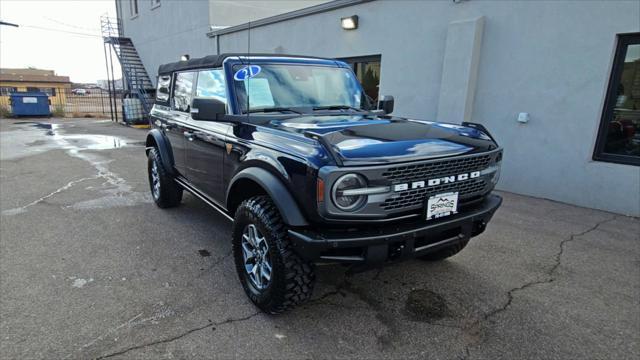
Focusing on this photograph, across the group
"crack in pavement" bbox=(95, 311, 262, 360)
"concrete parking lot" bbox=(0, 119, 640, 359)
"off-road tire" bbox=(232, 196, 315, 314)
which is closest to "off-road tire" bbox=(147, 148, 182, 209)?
"concrete parking lot" bbox=(0, 119, 640, 359)

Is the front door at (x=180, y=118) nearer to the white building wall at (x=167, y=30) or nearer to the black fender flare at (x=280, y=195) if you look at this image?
the black fender flare at (x=280, y=195)

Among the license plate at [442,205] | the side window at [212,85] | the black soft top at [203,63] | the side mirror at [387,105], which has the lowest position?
the license plate at [442,205]

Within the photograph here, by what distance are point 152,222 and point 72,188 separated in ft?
7.92

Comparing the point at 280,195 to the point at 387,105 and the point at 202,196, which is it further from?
the point at 387,105

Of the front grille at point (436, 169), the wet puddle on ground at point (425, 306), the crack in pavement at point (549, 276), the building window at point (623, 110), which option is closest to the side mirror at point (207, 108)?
the front grille at point (436, 169)

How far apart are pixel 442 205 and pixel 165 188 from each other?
11.6 feet

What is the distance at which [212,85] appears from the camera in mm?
3559

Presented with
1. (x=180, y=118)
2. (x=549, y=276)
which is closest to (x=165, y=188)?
(x=180, y=118)

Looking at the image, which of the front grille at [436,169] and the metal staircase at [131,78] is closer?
the front grille at [436,169]

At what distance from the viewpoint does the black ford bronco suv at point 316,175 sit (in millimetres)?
2188

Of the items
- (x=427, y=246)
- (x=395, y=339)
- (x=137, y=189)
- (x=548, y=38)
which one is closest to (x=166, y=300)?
(x=395, y=339)

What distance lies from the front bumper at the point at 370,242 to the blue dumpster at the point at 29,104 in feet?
69.0

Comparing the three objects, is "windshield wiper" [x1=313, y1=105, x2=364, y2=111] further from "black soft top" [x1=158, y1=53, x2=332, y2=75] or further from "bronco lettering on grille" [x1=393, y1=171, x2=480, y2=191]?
"bronco lettering on grille" [x1=393, y1=171, x2=480, y2=191]

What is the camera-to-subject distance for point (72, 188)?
6.01 meters
